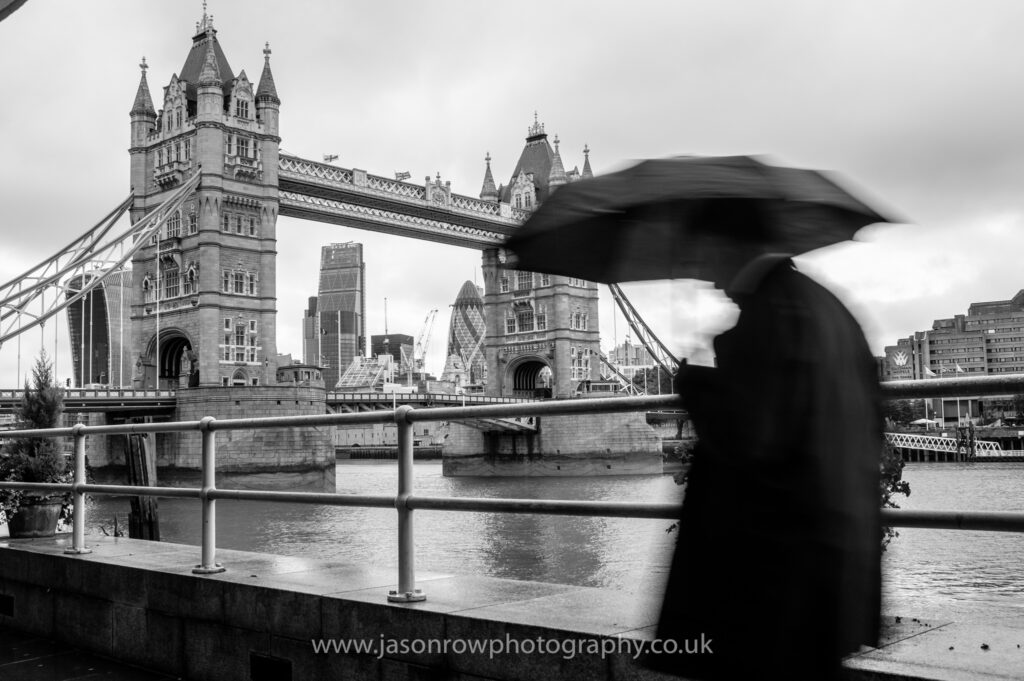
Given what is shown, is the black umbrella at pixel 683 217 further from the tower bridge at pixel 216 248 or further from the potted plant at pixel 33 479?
the tower bridge at pixel 216 248

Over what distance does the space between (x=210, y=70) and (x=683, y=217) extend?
135ft

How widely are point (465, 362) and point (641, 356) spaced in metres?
27.8

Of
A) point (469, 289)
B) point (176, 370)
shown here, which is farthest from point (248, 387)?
point (469, 289)

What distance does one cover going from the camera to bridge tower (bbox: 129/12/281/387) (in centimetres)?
3800

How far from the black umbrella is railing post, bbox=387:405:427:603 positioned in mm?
1640

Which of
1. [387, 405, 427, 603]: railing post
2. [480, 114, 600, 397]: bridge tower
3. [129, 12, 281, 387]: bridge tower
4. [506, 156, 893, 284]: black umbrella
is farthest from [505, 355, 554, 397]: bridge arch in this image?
[506, 156, 893, 284]: black umbrella

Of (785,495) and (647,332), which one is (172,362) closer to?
(647,332)

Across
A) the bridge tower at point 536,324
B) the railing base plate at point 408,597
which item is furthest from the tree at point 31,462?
the bridge tower at point 536,324

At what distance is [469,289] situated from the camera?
408ft

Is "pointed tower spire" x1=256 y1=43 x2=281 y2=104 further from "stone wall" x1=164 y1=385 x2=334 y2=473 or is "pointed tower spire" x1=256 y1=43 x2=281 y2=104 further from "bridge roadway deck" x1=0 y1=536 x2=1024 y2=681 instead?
"bridge roadway deck" x1=0 y1=536 x2=1024 y2=681

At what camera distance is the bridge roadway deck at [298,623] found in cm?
208

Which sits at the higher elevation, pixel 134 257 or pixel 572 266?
pixel 134 257

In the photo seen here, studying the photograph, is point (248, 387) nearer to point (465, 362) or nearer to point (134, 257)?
point (134, 257)

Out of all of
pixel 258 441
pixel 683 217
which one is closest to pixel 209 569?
pixel 683 217
